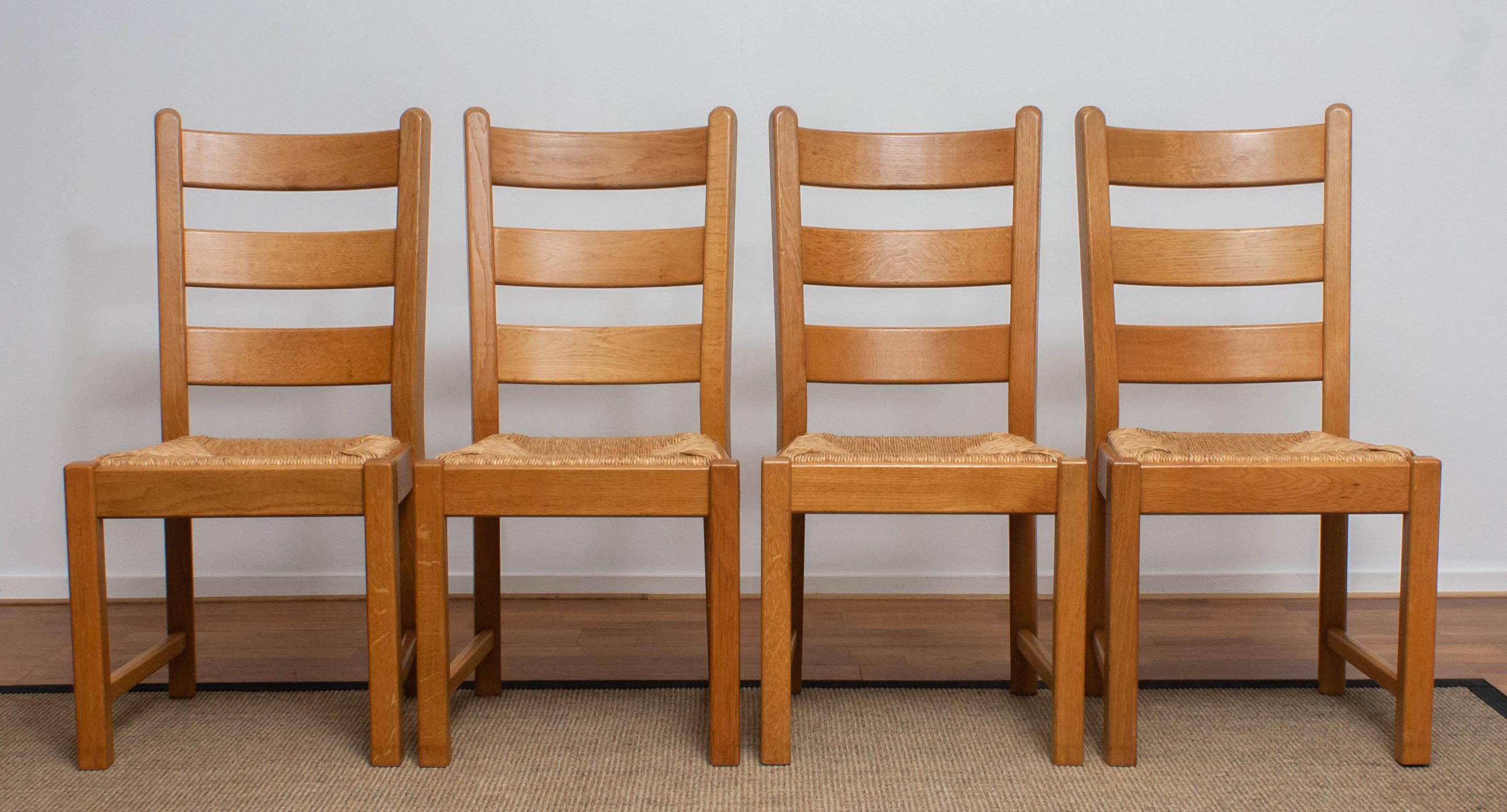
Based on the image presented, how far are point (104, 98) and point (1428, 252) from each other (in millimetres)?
2966

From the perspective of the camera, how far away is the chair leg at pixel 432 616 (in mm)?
1334

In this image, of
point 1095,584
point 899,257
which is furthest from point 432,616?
point 1095,584

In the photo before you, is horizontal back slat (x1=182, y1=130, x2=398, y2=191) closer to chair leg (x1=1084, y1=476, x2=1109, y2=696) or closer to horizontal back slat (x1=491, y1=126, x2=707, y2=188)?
horizontal back slat (x1=491, y1=126, x2=707, y2=188)

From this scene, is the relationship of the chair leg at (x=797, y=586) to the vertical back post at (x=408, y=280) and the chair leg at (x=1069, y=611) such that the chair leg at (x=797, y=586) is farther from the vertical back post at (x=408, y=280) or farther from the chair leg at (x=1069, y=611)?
the vertical back post at (x=408, y=280)

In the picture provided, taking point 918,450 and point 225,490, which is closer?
point 225,490

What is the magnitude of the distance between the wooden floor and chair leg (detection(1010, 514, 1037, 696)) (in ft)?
0.36

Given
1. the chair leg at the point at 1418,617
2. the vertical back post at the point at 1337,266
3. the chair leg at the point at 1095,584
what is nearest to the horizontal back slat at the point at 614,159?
the chair leg at the point at 1095,584

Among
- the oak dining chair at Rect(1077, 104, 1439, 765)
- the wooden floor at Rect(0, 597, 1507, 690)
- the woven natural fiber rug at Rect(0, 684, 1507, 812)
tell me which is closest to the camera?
the woven natural fiber rug at Rect(0, 684, 1507, 812)

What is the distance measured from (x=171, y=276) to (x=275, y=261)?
6.4 inches

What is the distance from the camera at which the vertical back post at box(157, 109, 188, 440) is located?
1.61 meters

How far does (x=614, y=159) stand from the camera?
65.1 inches

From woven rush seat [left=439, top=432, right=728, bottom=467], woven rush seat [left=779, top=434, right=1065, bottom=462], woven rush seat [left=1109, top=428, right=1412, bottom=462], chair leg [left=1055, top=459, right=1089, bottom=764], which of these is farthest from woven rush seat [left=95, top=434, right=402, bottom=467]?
woven rush seat [left=1109, top=428, right=1412, bottom=462]

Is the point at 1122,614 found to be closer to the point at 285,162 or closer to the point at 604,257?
the point at 604,257

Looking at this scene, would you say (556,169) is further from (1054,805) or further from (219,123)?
(1054,805)
